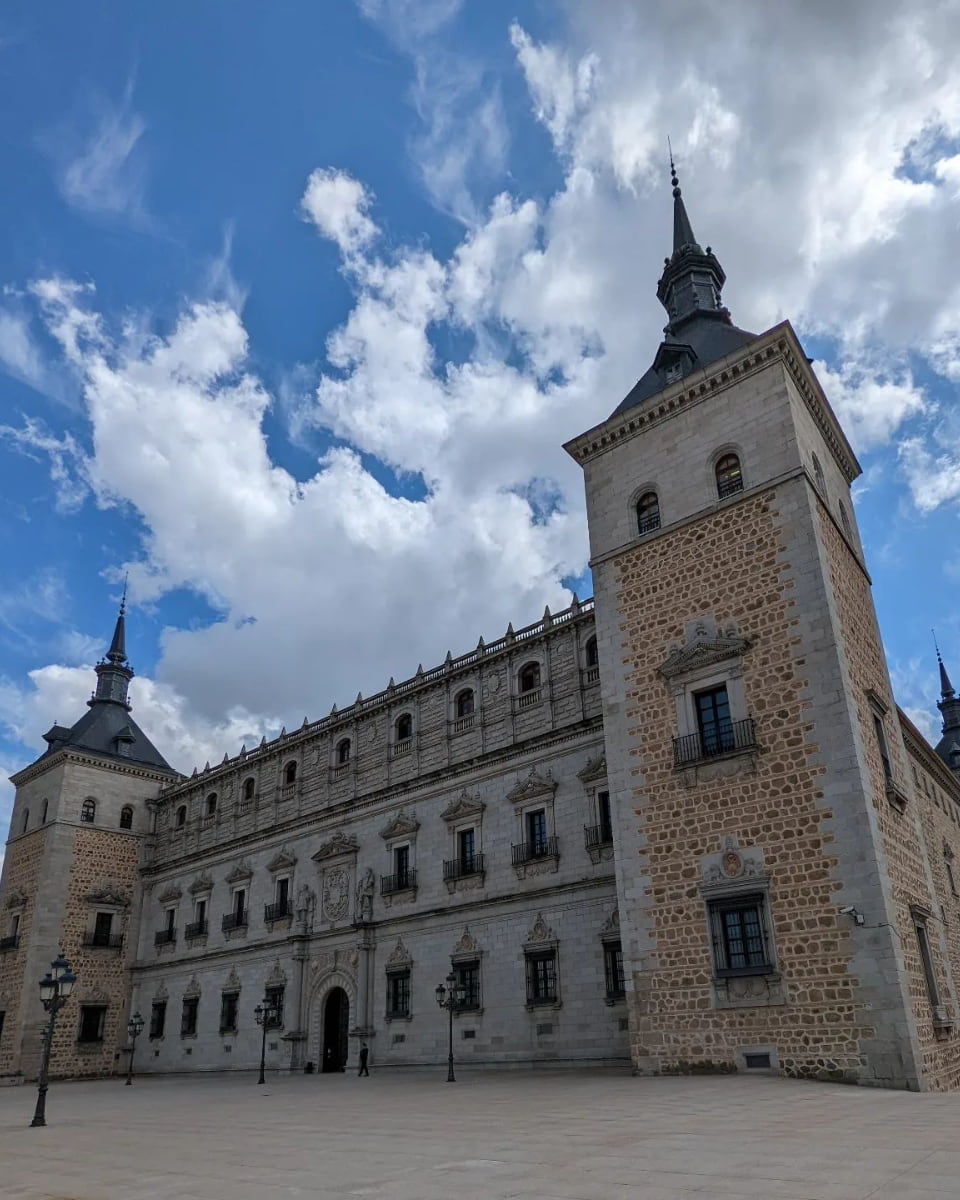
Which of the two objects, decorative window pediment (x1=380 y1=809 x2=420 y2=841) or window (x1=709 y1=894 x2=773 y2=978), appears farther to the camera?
decorative window pediment (x1=380 y1=809 x2=420 y2=841)

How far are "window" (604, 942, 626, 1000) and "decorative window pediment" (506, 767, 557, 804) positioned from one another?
15.1 feet

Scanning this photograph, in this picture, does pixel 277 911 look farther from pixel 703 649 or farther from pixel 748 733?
pixel 748 733

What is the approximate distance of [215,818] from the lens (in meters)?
39.5

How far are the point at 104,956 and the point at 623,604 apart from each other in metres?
30.9

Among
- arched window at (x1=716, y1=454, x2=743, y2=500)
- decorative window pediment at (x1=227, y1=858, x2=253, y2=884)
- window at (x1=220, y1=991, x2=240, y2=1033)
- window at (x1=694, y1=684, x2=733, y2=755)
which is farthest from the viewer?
decorative window pediment at (x1=227, y1=858, x2=253, y2=884)

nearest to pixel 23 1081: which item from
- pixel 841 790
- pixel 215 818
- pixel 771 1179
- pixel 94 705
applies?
pixel 215 818

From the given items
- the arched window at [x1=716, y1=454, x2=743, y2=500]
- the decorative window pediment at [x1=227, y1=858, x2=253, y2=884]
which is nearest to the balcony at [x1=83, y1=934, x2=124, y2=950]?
the decorative window pediment at [x1=227, y1=858, x2=253, y2=884]

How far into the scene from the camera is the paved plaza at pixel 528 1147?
7.20 m

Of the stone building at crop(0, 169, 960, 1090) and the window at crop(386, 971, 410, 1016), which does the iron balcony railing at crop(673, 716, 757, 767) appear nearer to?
the stone building at crop(0, 169, 960, 1090)

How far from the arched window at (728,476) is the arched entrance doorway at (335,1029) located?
821 inches

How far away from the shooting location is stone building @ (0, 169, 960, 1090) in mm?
17312

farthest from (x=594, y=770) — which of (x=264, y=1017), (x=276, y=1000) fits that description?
(x=276, y=1000)

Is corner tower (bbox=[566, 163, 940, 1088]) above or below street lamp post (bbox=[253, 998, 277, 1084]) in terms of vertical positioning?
above

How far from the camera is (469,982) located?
87.9 feet
